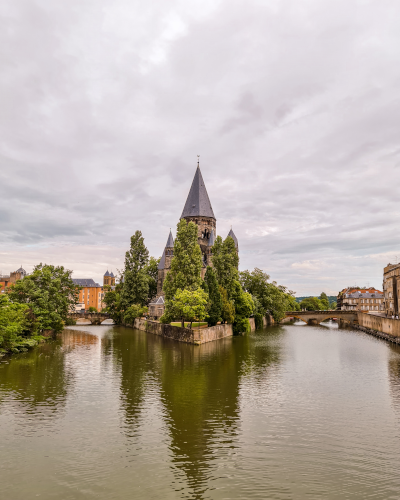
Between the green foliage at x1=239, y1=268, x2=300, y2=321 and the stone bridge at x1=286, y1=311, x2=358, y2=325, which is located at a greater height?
the green foliage at x1=239, y1=268, x2=300, y2=321

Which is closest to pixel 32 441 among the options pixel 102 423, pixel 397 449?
pixel 102 423

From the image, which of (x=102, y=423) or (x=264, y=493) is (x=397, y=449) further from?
(x=102, y=423)

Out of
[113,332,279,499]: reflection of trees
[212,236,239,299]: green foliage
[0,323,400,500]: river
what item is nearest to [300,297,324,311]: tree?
[212,236,239,299]: green foliage

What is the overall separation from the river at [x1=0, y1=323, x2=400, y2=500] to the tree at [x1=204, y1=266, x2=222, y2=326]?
26.0 meters

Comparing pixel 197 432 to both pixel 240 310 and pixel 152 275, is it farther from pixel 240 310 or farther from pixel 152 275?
pixel 152 275

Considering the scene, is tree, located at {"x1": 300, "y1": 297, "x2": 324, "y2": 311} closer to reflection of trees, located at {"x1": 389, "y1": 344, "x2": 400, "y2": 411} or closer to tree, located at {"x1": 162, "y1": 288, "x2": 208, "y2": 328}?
reflection of trees, located at {"x1": 389, "y1": 344, "x2": 400, "y2": 411}

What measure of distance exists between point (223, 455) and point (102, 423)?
22.8 feet

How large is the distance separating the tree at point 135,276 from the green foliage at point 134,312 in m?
3.20

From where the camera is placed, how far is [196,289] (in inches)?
2293

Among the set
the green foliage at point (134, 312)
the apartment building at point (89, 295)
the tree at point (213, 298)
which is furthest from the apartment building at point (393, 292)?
the apartment building at point (89, 295)

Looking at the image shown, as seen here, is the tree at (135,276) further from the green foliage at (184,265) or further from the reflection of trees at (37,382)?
the reflection of trees at (37,382)

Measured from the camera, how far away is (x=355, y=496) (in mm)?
12266

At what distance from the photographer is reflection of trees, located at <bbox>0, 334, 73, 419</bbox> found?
2170 centimetres

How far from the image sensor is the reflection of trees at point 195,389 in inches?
623
